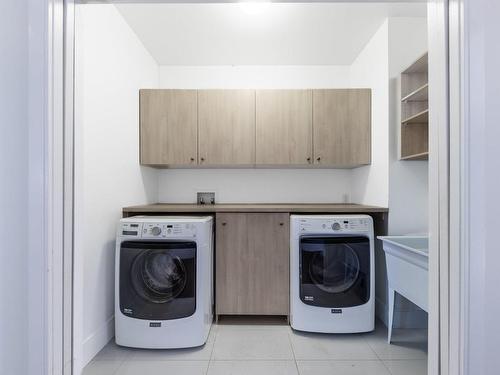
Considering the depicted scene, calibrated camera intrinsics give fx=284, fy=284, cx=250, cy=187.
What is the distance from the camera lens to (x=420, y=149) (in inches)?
85.4

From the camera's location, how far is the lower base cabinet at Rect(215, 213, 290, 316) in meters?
2.33

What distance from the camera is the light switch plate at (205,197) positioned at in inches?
120

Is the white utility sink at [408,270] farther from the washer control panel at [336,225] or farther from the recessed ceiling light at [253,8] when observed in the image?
the recessed ceiling light at [253,8]

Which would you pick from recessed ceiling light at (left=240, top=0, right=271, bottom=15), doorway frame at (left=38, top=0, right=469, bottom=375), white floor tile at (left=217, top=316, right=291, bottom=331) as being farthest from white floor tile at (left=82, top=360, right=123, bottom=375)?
recessed ceiling light at (left=240, top=0, right=271, bottom=15)

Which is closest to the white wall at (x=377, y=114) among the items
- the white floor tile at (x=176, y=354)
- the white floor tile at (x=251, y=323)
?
the white floor tile at (x=251, y=323)

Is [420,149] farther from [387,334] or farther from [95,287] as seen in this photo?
[95,287]

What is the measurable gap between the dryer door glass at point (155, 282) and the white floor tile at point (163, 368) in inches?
10.5

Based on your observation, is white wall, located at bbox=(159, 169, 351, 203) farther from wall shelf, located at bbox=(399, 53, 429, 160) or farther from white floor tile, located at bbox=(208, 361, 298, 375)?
white floor tile, located at bbox=(208, 361, 298, 375)
